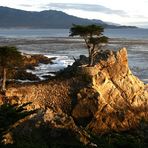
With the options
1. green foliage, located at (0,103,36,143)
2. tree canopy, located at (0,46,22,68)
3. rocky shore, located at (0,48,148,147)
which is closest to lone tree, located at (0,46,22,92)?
tree canopy, located at (0,46,22,68)

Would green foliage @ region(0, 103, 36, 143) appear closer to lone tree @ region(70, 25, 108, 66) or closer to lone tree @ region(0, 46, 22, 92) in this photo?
lone tree @ region(0, 46, 22, 92)

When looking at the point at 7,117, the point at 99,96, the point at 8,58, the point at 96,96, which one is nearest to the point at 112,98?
the point at 99,96

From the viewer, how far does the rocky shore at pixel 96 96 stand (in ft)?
110

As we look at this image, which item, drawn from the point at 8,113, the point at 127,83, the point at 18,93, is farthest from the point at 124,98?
the point at 8,113

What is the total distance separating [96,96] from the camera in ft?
112

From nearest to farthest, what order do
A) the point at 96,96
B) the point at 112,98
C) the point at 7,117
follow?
the point at 7,117, the point at 96,96, the point at 112,98

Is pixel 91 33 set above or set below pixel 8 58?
above

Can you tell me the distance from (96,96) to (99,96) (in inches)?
8.2

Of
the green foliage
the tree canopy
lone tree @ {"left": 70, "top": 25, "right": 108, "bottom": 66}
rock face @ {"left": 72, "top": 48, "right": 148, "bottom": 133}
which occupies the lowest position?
rock face @ {"left": 72, "top": 48, "right": 148, "bottom": 133}

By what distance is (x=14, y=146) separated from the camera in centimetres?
1855

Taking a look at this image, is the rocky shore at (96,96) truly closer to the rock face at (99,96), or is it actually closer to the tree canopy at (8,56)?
the rock face at (99,96)

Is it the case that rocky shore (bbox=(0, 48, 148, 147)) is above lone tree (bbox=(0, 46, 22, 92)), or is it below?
below

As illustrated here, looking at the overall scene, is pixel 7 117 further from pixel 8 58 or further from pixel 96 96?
Answer: pixel 96 96

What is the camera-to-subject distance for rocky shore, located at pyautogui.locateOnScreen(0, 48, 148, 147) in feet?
110
